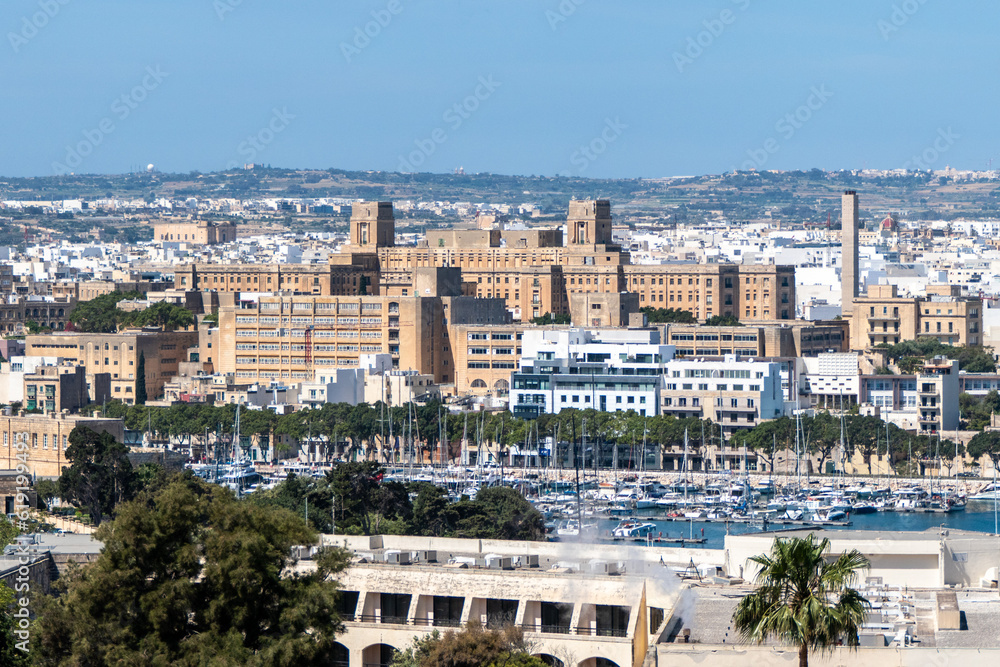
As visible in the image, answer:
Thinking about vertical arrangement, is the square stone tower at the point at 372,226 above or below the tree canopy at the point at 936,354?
above

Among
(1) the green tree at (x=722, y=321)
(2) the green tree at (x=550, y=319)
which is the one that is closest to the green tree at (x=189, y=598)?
(1) the green tree at (x=722, y=321)

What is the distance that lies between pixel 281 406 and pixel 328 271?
2488cm

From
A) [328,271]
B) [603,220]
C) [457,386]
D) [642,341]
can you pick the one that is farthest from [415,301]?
[603,220]

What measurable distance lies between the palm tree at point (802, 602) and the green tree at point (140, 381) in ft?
226

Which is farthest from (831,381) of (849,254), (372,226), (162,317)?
(372,226)

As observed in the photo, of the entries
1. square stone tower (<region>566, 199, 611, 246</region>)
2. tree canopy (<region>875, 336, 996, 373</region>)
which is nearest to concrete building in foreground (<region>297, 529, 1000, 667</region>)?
tree canopy (<region>875, 336, 996, 373</region>)

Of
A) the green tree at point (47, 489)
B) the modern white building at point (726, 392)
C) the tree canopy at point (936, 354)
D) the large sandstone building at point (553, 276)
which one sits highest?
the large sandstone building at point (553, 276)

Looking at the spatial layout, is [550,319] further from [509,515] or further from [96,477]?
[96,477]

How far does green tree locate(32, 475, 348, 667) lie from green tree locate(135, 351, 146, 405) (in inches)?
2518

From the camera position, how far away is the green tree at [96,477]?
47.3 metres

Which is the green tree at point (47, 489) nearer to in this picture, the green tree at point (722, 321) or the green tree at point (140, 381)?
the green tree at point (140, 381)

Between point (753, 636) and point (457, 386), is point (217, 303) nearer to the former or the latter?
point (457, 386)

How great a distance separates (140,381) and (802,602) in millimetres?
70184

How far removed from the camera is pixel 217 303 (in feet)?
359
